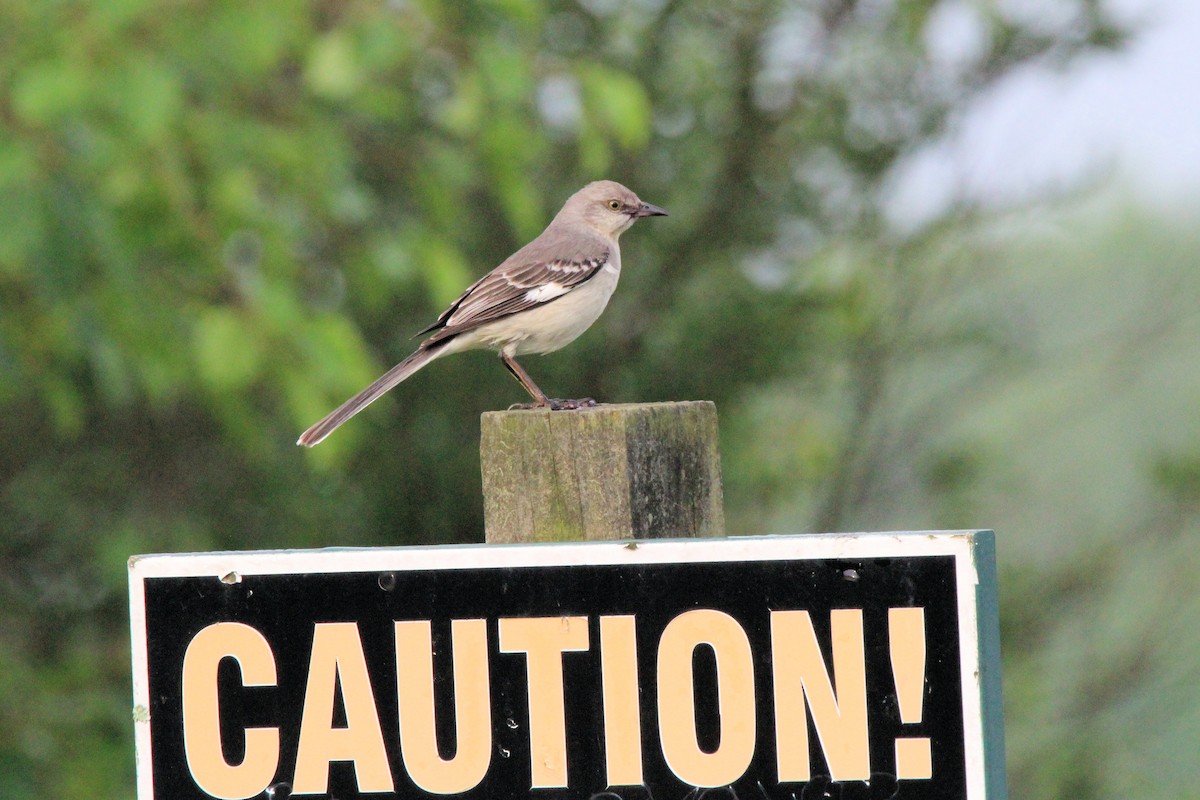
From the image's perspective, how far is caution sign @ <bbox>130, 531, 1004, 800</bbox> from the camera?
199 centimetres

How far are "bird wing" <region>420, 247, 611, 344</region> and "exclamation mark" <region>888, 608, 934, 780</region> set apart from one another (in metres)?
2.12

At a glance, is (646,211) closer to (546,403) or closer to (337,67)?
(337,67)

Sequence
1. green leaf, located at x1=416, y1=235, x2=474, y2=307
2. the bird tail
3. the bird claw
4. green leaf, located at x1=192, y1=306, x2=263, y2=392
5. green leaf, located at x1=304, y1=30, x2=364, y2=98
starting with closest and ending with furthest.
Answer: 1. the bird claw
2. the bird tail
3. green leaf, located at x1=192, y1=306, x2=263, y2=392
4. green leaf, located at x1=304, y1=30, x2=364, y2=98
5. green leaf, located at x1=416, y1=235, x2=474, y2=307


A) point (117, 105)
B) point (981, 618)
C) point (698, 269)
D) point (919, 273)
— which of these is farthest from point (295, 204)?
point (981, 618)

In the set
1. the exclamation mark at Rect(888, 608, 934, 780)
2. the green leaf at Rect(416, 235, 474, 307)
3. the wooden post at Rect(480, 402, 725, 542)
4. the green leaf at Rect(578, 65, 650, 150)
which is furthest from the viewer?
the green leaf at Rect(416, 235, 474, 307)

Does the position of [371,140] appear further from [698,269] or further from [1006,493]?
[1006,493]

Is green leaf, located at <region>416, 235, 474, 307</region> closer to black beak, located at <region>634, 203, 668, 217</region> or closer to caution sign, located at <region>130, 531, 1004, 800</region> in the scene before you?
black beak, located at <region>634, 203, 668, 217</region>

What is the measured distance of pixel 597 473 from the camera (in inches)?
90.8

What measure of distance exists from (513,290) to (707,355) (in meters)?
2.51

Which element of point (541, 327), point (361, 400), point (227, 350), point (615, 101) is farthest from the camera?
point (615, 101)

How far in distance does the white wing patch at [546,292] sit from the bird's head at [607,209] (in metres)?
0.75

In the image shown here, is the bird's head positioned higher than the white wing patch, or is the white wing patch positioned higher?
the bird's head

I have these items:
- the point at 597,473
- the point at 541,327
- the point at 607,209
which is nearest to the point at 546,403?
the point at 597,473

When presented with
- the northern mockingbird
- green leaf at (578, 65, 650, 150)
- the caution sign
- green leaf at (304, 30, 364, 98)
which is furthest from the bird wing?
the caution sign
